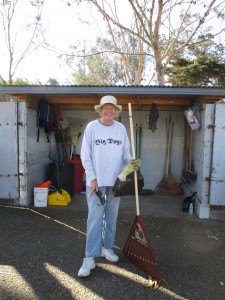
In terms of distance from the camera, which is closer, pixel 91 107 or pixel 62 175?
pixel 62 175

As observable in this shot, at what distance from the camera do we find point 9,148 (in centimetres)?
533

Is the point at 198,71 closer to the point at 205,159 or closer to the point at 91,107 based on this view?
the point at 91,107

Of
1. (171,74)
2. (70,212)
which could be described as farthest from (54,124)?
(171,74)

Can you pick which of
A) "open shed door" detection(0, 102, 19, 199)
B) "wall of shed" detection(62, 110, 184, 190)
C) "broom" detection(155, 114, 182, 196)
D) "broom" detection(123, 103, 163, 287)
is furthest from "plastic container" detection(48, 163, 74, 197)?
"broom" detection(123, 103, 163, 287)

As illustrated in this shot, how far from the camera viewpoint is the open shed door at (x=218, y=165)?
4836 millimetres

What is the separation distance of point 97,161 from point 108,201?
484 millimetres

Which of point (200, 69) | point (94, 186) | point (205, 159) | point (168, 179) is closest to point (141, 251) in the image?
point (94, 186)

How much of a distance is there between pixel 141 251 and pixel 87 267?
577mm

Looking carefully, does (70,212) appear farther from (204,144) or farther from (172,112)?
(172,112)

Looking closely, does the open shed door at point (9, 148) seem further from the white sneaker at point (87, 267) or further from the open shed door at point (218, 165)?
the open shed door at point (218, 165)

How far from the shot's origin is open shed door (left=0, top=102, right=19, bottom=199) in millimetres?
5293

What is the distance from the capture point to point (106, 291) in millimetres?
2723

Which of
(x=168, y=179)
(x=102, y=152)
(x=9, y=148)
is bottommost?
(x=168, y=179)

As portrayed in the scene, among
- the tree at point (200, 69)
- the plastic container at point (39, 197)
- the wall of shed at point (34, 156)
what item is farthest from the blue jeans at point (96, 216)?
the tree at point (200, 69)
